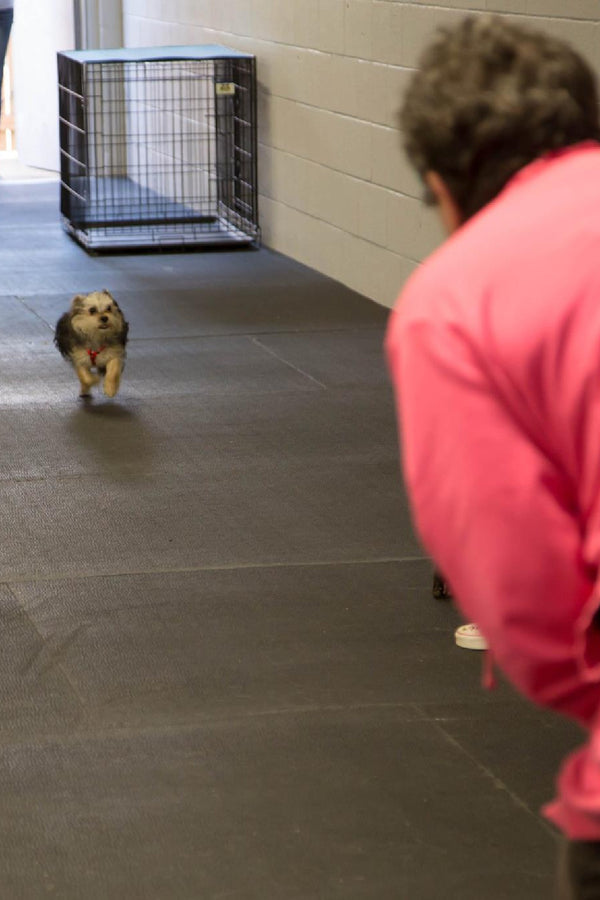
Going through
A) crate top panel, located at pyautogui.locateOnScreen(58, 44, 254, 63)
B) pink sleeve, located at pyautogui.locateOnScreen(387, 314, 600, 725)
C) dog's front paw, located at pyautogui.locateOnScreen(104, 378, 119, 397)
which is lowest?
dog's front paw, located at pyautogui.locateOnScreen(104, 378, 119, 397)

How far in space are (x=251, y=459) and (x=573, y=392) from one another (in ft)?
11.4

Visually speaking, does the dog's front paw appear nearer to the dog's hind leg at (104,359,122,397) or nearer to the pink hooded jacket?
the dog's hind leg at (104,359,122,397)

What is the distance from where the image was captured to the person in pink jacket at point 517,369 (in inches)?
43.6

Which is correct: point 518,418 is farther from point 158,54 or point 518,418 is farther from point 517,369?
point 158,54

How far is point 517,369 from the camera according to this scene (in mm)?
1106

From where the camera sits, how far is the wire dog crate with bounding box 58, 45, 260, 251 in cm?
830

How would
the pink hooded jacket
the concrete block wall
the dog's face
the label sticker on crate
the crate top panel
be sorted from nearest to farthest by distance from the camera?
the pink hooded jacket, the dog's face, the concrete block wall, the crate top panel, the label sticker on crate

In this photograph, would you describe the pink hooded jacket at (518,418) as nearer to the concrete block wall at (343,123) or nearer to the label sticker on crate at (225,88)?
the concrete block wall at (343,123)

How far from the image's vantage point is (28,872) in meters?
2.26

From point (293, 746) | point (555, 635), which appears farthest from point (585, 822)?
point (293, 746)

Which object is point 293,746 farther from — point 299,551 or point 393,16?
point 393,16

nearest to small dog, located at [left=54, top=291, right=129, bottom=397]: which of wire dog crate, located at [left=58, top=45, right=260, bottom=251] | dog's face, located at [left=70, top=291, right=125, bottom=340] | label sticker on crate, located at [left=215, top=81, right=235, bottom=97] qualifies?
dog's face, located at [left=70, top=291, right=125, bottom=340]

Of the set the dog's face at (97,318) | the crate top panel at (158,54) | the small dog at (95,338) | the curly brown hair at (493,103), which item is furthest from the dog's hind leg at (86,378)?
the curly brown hair at (493,103)

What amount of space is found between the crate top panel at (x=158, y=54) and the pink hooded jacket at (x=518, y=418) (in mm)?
7197
